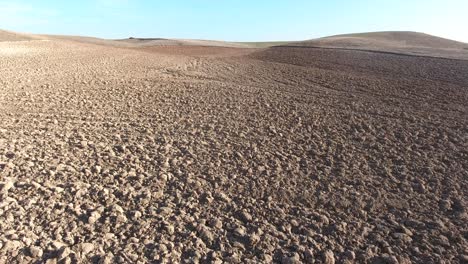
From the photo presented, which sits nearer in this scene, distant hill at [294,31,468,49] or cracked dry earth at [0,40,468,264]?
cracked dry earth at [0,40,468,264]

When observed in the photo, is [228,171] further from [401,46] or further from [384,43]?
[384,43]

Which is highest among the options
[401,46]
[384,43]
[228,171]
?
[384,43]

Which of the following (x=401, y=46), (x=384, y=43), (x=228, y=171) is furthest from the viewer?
(x=384, y=43)

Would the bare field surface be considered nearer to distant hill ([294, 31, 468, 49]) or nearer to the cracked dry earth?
distant hill ([294, 31, 468, 49])

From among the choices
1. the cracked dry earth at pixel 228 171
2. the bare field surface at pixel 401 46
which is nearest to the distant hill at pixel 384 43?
the bare field surface at pixel 401 46

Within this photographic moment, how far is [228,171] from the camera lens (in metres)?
5.46

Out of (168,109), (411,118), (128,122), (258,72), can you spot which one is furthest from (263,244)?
(258,72)

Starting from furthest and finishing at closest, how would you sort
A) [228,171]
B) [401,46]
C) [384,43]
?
1. [384,43]
2. [401,46]
3. [228,171]

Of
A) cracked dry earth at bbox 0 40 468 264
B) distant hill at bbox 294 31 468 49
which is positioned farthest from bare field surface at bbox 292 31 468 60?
cracked dry earth at bbox 0 40 468 264

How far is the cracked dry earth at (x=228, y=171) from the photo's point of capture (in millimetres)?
4012

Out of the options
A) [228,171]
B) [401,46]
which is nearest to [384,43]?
[401,46]

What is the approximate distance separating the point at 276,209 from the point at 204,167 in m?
1.34

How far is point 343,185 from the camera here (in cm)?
520

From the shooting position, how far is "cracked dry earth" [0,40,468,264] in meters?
4.01
